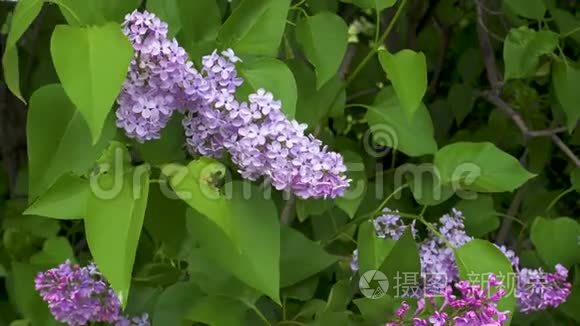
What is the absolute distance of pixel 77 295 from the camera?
3.35ft

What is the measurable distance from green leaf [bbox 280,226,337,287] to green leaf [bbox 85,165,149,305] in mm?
301

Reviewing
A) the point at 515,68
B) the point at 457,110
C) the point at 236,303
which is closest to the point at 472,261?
the point at 236,303

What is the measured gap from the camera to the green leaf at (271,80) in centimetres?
82

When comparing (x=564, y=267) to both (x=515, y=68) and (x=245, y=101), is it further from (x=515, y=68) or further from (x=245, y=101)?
(x=245, y=101)

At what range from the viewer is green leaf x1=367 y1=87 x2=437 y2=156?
1.10 meters

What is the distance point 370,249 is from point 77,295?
336 millimetres

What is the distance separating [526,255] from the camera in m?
1.30

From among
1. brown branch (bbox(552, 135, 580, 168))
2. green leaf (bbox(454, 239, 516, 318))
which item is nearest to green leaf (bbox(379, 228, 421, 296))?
green leaf (bbox(454, 239, 516, 318))

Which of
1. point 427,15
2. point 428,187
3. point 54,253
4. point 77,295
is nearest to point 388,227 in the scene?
point 428,187

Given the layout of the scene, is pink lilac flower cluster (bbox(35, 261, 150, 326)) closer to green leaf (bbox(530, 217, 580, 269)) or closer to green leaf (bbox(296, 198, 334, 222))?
green leaf (bbox(296, 198, 334, 222))

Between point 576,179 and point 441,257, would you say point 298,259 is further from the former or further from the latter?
point 576,179

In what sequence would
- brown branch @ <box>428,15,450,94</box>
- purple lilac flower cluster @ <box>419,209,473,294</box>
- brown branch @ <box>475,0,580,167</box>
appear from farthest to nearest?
brown branch @ <box>428,15,450,94</box>
brown branch @ <box>475,0,580,167</box>
purple lilac flower cluster @ <box>419,209,473,294</box>

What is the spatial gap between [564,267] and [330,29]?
478mm

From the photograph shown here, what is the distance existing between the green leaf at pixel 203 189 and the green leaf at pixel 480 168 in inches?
15.2
